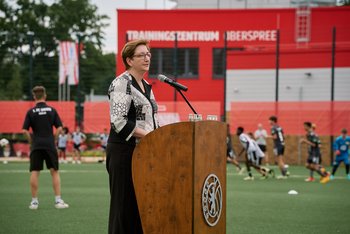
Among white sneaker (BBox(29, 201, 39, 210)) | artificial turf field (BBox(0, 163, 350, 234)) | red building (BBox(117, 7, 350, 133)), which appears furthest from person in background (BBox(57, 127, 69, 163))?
white sneaker (BBox(29, 201, 39, 210))

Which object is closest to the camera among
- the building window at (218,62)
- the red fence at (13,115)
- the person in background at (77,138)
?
the red fence at (13,115)

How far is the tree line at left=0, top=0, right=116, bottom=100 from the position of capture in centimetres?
3531

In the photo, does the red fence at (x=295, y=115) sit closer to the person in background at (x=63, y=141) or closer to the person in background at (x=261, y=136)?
the person in background at (x=261, y=136)

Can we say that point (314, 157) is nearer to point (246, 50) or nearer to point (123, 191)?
point (246, 50)

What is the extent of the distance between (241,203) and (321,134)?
1775 centimetres

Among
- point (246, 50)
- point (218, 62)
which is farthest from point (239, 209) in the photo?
point (218, 62)

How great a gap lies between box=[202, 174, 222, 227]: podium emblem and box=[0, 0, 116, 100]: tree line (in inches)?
1108

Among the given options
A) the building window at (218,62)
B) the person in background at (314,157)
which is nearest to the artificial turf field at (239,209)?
the person in background at (314,157)

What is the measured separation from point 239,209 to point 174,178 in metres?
7.35

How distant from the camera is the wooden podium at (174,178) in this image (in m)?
5.34

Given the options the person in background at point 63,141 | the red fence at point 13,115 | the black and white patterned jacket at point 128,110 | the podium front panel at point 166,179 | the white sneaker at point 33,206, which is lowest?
the person in background at point 63,141

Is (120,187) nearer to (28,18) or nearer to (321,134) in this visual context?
(321,134)

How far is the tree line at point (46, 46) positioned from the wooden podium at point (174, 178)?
1117 inches

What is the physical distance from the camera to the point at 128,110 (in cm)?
586
